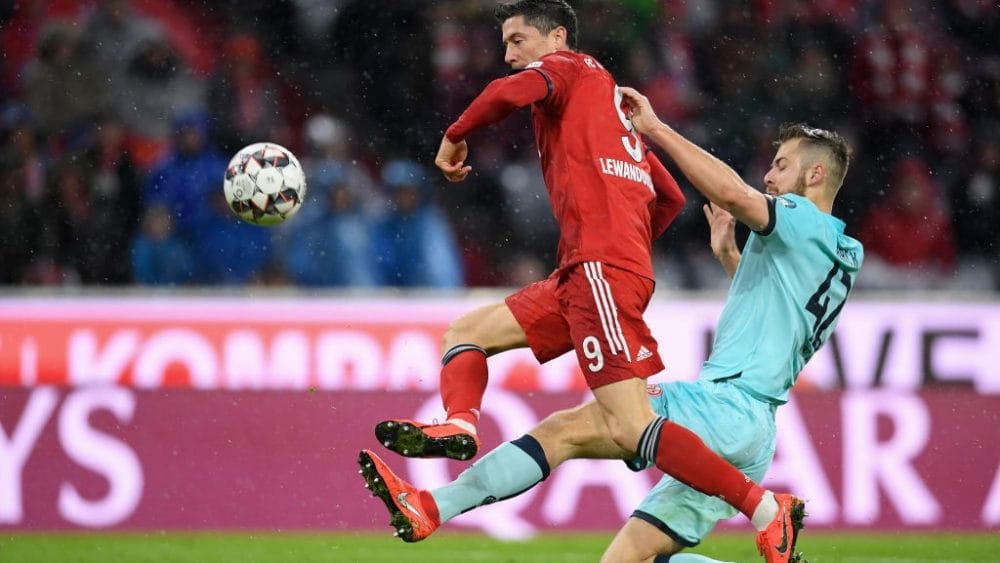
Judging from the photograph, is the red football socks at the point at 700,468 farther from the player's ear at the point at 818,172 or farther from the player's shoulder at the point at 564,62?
the player's shoulder at the point at 564,62

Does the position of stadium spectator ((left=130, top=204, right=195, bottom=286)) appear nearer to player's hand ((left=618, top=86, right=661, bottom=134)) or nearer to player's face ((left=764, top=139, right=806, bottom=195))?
player's hand ((left=618, top=86, right=661, bottom=134))

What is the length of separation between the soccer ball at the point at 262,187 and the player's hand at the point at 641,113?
5.30 ft

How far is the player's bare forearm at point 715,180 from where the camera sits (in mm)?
4859

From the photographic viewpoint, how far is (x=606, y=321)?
493 centimetres

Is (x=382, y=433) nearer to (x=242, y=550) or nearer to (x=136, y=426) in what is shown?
(x=242, y=550)

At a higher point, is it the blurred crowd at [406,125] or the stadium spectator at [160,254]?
the blurred crowd at [406,125]

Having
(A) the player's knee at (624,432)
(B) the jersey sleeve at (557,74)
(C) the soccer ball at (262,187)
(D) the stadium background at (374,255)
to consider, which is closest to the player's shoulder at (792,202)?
(B) the jersey sleeve at (557,74)

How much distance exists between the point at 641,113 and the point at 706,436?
3.63ft

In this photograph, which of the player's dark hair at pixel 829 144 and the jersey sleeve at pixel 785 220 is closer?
the jersey sleeve at pixel 785 220

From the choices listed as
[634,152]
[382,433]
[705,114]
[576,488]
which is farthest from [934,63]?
[382,433]

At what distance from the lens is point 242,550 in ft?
24.2

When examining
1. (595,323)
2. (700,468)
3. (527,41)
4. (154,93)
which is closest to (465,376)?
(595,323)

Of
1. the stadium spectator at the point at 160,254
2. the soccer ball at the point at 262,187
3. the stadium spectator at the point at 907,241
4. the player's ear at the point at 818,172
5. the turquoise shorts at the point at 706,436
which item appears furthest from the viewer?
the stadium spectator at the point at 907,241

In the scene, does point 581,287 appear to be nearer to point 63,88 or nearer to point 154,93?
point 154,93
